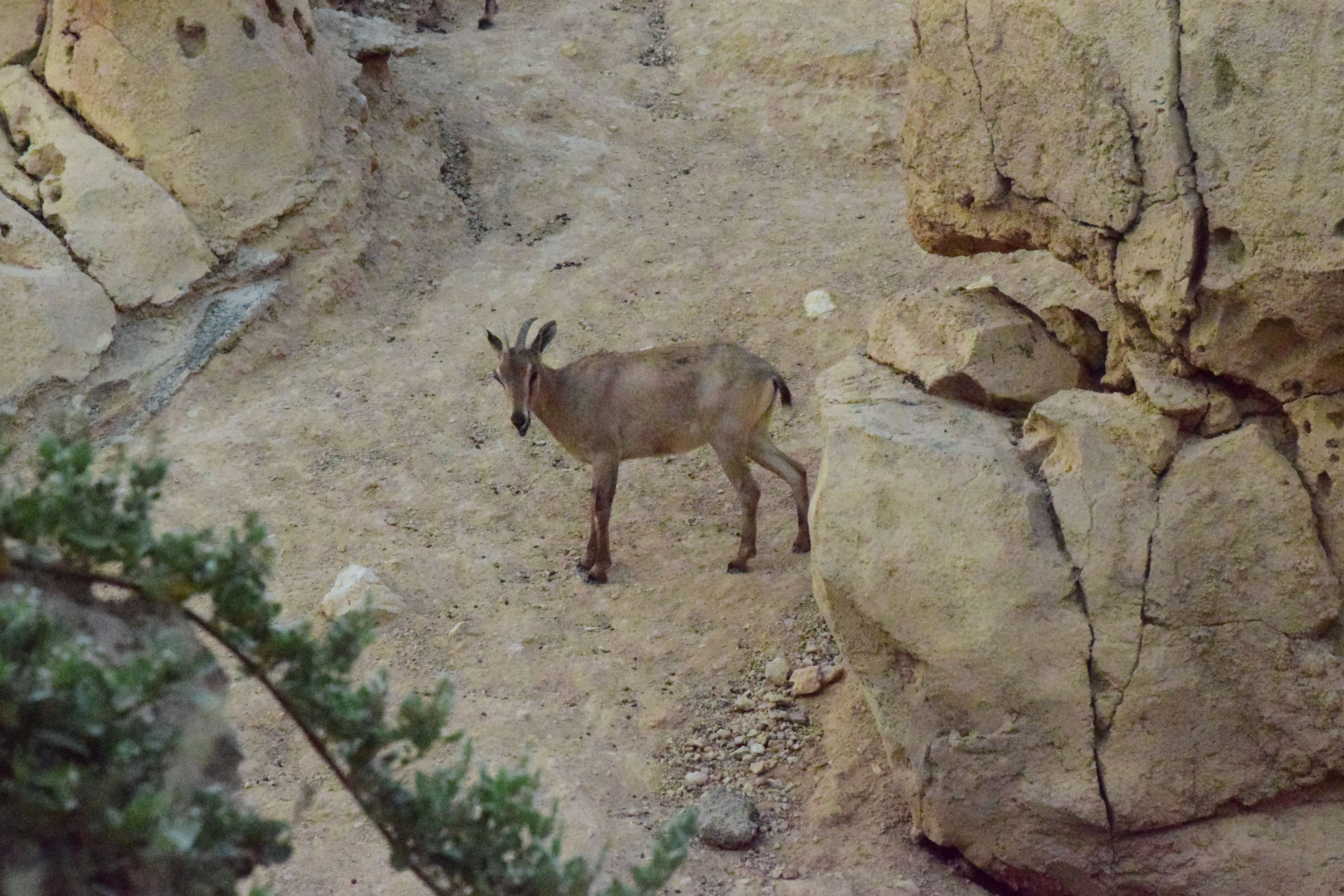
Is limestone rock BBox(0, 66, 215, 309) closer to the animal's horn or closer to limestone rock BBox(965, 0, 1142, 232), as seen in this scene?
the animal's horn

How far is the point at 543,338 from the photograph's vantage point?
773 cm

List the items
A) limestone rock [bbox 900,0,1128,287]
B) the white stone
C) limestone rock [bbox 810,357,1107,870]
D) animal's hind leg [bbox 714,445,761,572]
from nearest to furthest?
1. limestone rock [bbox 810,357,1107,870]
2. limestone rock [bbox 900,0,1128,287]
3. animal's hind leg [bbox 714,445,761,572]
4. the white stone

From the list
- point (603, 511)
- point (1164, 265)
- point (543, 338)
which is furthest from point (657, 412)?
point (1164, 265)

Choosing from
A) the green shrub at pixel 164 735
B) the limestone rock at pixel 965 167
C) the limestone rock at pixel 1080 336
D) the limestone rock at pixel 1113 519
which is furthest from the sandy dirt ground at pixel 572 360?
the limestone rock at pixel 965 167

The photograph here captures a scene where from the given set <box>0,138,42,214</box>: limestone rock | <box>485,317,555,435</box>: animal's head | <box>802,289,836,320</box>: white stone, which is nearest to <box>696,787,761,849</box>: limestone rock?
<box>485,317,555,435</box>: animal's head

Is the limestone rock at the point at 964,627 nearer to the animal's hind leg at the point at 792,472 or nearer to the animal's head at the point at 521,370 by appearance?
the animal's hind leg at the point at 792,472

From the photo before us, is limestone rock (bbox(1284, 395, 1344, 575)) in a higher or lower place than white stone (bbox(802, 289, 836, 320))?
higher

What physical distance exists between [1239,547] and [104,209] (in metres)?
6.74

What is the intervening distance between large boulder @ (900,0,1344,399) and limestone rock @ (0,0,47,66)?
6134 millimetres

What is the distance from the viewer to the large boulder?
453 centimetres

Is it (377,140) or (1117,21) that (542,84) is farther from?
(1117,21)

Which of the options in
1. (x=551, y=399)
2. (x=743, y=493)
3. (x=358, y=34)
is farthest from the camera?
(x=358, y=34)

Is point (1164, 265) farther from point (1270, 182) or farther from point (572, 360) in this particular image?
point (572, 360)

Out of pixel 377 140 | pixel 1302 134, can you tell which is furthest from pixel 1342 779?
pixel 377 140
